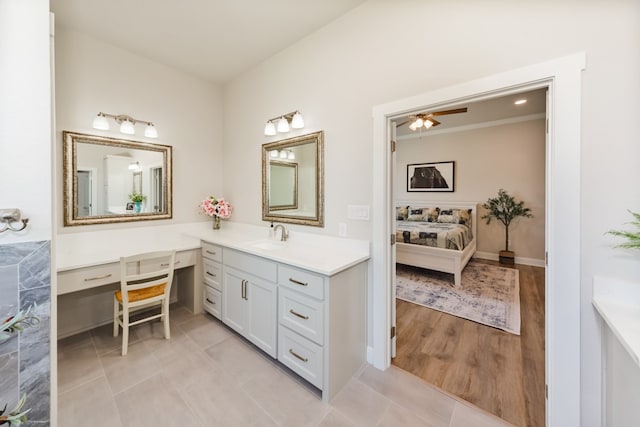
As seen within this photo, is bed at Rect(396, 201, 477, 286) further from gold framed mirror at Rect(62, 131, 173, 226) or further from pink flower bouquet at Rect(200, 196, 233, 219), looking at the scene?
gold framed mirror at Rect(62, 131, 173, 226)

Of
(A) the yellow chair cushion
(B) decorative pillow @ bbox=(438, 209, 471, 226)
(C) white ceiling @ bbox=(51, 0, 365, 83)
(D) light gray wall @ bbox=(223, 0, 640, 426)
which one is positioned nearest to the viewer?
(D) light gray wall @ bbox=(223, 0, 640, 426)

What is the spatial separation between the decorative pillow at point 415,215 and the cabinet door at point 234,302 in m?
4.29

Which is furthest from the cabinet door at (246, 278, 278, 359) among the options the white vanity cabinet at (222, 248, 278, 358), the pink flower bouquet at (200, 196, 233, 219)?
the pink flower bouquet at (200, 196, 233, 219)

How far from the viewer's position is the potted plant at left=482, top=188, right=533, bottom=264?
4.57 m

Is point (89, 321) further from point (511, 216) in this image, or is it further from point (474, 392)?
point (511, 216)

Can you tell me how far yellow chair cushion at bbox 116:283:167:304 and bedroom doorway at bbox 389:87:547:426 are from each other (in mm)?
2175

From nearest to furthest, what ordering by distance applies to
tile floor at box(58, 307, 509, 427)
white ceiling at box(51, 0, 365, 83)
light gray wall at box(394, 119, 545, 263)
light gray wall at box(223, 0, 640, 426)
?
light gray wall at box(223, 0, 640, 426), tile floor at box(58, 307, 509, 427), white ceiling at box(51, 0, 365, 83), light gray wall at box(394, 119, 545, 263)

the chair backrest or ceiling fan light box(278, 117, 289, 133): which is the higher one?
ceiling fan light box(278, 117, 289, 133)

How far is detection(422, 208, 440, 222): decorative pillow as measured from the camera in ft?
17.3

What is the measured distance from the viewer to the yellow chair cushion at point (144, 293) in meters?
2.17

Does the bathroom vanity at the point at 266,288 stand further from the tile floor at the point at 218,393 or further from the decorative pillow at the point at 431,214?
the decorative pillow at the point at 431,214

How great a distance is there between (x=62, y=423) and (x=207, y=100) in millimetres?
3274

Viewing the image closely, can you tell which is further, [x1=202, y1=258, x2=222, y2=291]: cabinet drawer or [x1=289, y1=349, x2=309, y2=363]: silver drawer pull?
[x1=202, y1=258, x2=222, y2=291]: cabinet drawer

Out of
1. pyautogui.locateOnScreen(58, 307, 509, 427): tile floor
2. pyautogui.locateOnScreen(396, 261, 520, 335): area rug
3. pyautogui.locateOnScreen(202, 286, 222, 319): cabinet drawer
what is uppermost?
pyautogui.locateOnScreen(202, 286, 222, 319): cabinet drawer
